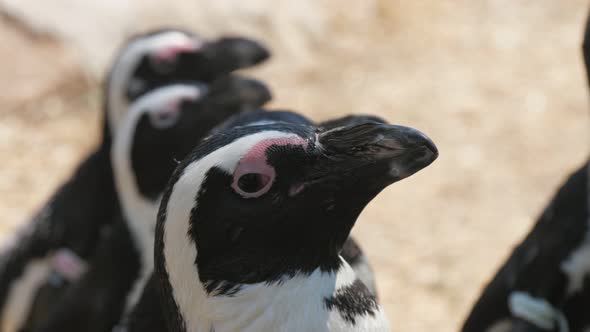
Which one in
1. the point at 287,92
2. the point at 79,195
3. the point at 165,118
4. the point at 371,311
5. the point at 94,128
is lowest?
the point at 94,128

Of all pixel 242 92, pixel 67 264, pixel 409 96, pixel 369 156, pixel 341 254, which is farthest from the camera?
pixel 409 96

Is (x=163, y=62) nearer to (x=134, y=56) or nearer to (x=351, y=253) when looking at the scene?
(x=134, y=56)

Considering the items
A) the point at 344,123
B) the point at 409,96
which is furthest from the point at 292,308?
the point at 409,96

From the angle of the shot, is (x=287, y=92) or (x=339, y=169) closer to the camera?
(x=339, y=169)

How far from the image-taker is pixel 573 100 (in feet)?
15.6

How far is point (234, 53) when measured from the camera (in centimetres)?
299

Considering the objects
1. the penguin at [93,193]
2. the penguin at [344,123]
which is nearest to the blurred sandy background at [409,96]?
the penguin at [93,193]

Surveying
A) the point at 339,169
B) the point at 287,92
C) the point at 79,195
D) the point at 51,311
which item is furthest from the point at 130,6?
the point at 339,169

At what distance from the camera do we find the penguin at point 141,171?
8.07 feet

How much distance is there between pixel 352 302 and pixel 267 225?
0.63ft

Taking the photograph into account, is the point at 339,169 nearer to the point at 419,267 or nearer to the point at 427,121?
the point at 419,267

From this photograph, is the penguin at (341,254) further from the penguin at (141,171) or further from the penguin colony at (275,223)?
the penguin at (141,171)

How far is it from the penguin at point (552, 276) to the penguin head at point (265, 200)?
2.42ft

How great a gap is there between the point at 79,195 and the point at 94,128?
1.91 m
